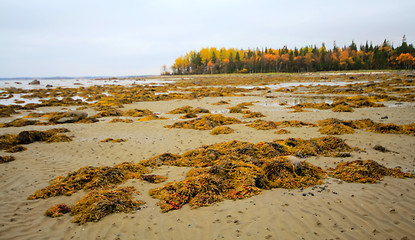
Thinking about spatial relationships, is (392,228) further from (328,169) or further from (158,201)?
(158,201)

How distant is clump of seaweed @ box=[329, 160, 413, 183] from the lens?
507cm

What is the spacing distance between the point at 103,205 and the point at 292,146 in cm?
563

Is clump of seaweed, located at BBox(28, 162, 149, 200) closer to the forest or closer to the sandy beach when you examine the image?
the sandy beach

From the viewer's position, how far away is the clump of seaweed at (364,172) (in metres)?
5.07

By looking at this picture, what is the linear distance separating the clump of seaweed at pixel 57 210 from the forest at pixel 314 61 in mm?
87321

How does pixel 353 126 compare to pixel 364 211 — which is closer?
pixel 364 211

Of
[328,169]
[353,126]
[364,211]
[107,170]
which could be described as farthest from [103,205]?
[353,126]

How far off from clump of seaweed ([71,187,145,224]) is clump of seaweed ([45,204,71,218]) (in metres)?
0.13

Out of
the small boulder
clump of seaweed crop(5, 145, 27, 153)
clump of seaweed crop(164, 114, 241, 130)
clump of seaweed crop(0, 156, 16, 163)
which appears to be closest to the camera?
clump of seaweed crop(0, 156, 16, 163)

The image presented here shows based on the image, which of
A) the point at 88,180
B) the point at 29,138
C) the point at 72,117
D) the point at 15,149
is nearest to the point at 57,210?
the point at 88,180

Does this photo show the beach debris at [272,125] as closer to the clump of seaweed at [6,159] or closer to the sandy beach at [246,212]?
the sandy beach at [246,212]

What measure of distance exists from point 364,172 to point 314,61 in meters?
89.4

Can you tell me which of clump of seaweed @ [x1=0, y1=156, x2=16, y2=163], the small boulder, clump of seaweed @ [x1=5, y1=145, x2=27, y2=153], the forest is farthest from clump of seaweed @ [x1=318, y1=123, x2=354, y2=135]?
the forest

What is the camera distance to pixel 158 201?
15.3ft
